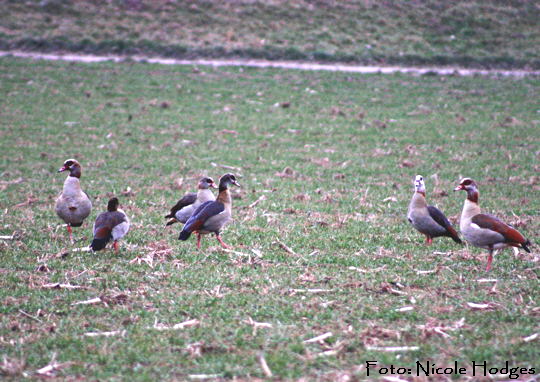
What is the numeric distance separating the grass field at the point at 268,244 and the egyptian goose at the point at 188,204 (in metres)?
0.32

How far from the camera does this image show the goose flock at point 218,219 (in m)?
8.33

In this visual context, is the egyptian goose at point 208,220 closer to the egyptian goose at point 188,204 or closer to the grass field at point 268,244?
the grass field at point 268,244

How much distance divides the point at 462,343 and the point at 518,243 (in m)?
2.62

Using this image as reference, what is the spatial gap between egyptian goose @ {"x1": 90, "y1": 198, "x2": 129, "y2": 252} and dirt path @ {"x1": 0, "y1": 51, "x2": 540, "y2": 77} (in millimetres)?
21521

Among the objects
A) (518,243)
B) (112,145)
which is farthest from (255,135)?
(518,243)

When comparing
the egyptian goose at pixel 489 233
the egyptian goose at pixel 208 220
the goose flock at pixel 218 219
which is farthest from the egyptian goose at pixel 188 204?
the egyptian goose at pixel 489 233

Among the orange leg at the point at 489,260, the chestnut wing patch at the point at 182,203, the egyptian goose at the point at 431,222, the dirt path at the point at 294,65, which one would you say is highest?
the dirt path at the point at 294,65

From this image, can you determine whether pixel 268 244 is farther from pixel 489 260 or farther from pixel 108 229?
pixel 489 260

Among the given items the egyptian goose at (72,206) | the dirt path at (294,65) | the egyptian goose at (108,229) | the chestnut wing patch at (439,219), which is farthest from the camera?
the dirt path at (294,65)

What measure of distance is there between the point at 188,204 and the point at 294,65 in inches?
832

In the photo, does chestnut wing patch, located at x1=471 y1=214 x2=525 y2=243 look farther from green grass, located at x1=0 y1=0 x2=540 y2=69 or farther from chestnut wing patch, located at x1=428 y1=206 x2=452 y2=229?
green grass, located at x1=0 y1=0 x2=540 y2=69

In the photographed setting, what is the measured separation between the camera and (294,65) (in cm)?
3045

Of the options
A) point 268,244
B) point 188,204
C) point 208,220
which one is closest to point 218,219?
point 208,220

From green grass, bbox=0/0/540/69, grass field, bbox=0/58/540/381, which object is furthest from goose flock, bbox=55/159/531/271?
green grass, bbox=0/0/540/69
